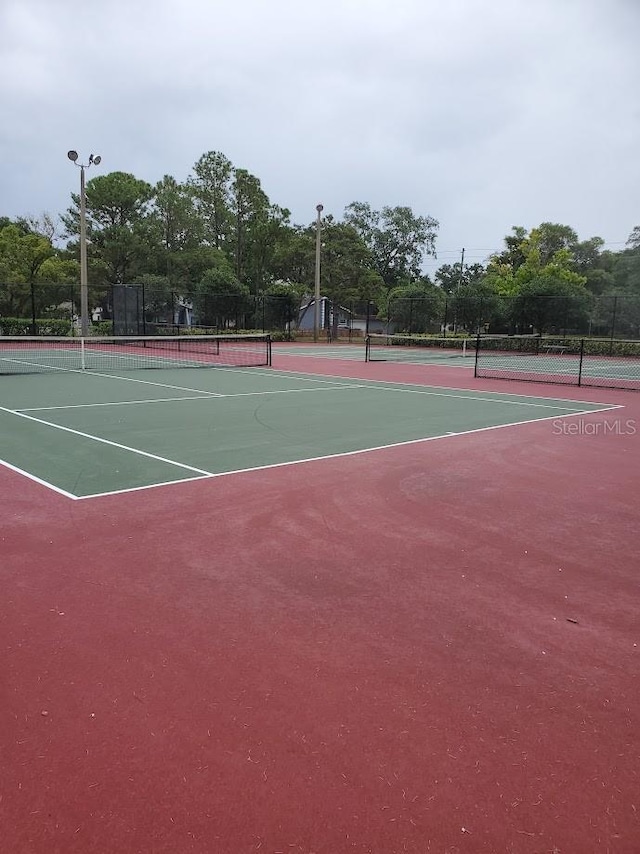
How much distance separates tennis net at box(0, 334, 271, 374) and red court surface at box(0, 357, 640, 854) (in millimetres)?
13526

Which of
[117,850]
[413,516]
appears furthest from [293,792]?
[413,516]

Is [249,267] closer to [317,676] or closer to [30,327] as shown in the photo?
[30,327]

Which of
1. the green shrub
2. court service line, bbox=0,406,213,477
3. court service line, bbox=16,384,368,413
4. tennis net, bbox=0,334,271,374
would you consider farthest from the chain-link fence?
court service line, bbox=0,406,213,477

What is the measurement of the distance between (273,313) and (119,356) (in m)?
19.6

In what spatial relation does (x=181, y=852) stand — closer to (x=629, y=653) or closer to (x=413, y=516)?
(x=629, y=653)

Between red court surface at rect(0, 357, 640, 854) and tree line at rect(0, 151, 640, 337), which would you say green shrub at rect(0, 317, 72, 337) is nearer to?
tree line at rect(0, 151, 640, 337)

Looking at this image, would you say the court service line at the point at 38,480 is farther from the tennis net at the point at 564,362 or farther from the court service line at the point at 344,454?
the tennis net at the point at 564,362

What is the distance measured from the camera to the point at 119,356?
2681 centimetres

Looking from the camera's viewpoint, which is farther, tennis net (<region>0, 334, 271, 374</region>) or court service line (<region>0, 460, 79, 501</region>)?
tennis net (<region>0, 334, 271, 374</region>)

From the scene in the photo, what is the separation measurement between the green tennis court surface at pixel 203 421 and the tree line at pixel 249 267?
24.8m

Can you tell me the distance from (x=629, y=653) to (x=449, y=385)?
47.7 feet

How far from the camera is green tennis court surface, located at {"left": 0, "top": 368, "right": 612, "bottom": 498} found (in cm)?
751

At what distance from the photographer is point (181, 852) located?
86.9 inches

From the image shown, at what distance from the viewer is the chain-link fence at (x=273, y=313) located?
35.6 metres
